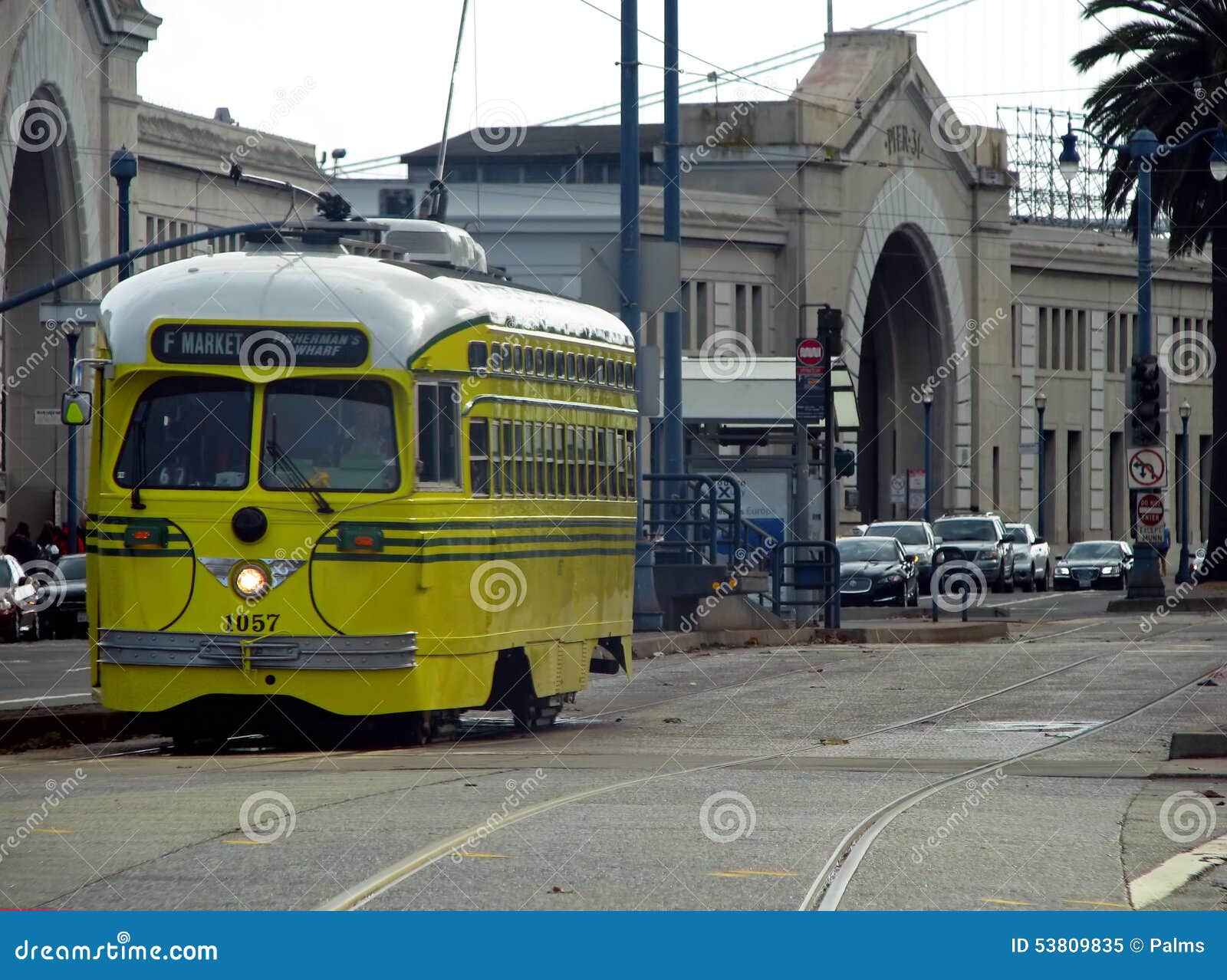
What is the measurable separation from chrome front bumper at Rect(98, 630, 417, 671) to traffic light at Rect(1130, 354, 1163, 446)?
976 inches

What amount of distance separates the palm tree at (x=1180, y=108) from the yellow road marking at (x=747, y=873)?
34.8 meters

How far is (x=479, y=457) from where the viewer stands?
52.4 feet

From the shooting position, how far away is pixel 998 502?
79625 millimetres

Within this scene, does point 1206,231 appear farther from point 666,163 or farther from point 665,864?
point 665,864

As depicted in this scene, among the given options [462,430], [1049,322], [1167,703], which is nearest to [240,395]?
[462,430]

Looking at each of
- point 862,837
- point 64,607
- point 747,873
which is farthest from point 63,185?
point 747,873

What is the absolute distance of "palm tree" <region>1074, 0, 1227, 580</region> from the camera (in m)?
42.3

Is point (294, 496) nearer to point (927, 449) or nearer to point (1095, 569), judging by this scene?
point (1095, 569)

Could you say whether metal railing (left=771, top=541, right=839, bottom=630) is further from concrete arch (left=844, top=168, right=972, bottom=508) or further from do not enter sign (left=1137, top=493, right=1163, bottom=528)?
concrete arch (left=844, top=168, right=972, bottom=508)

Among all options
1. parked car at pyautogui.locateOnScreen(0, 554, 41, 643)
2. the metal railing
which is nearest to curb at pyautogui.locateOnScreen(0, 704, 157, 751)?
the metal railing

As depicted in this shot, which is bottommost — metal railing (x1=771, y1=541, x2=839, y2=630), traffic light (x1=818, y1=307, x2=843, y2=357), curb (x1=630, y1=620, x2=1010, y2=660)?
curb (x1=630, y1=620, x2=1010, y2=660)

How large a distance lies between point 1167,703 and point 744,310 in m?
49.9

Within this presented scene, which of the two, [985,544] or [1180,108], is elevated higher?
[1180,108]

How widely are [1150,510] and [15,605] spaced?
1783 centimetres
